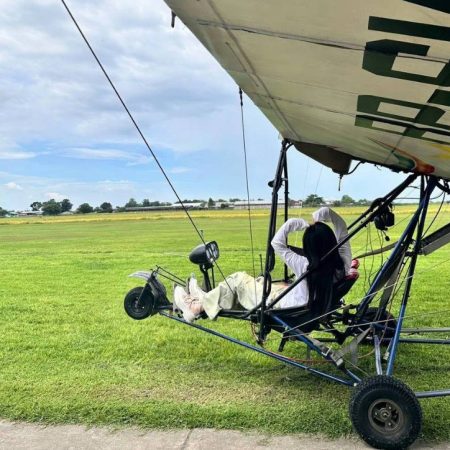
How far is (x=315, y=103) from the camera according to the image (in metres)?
2.75

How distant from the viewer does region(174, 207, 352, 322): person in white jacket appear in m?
4.23

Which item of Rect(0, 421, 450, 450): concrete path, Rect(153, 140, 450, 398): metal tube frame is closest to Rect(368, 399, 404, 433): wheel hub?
Rect(0, 421, 450, 450): concrete path

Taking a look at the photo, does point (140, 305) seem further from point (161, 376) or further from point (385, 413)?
point (385, 413)

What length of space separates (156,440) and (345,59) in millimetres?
3045

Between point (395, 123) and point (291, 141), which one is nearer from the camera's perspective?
point (395, 123)

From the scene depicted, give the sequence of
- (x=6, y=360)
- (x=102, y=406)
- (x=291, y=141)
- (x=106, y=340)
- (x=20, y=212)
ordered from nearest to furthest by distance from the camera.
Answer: (x=102, y=406), (x=291, y=141), (x=6, y=360), (x=106, y=340), (x=20, y=212)

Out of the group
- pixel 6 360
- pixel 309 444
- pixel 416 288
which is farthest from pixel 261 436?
pixel 416 288

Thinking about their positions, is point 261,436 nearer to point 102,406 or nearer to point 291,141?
point 102,406

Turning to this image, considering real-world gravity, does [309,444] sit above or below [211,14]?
below

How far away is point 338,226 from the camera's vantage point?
185 inches

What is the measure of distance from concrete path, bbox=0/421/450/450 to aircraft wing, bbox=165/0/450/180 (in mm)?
2224

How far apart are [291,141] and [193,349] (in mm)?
2867

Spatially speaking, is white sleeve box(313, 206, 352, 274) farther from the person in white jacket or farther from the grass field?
the grass field

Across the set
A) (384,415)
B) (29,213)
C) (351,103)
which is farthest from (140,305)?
(29,213)
